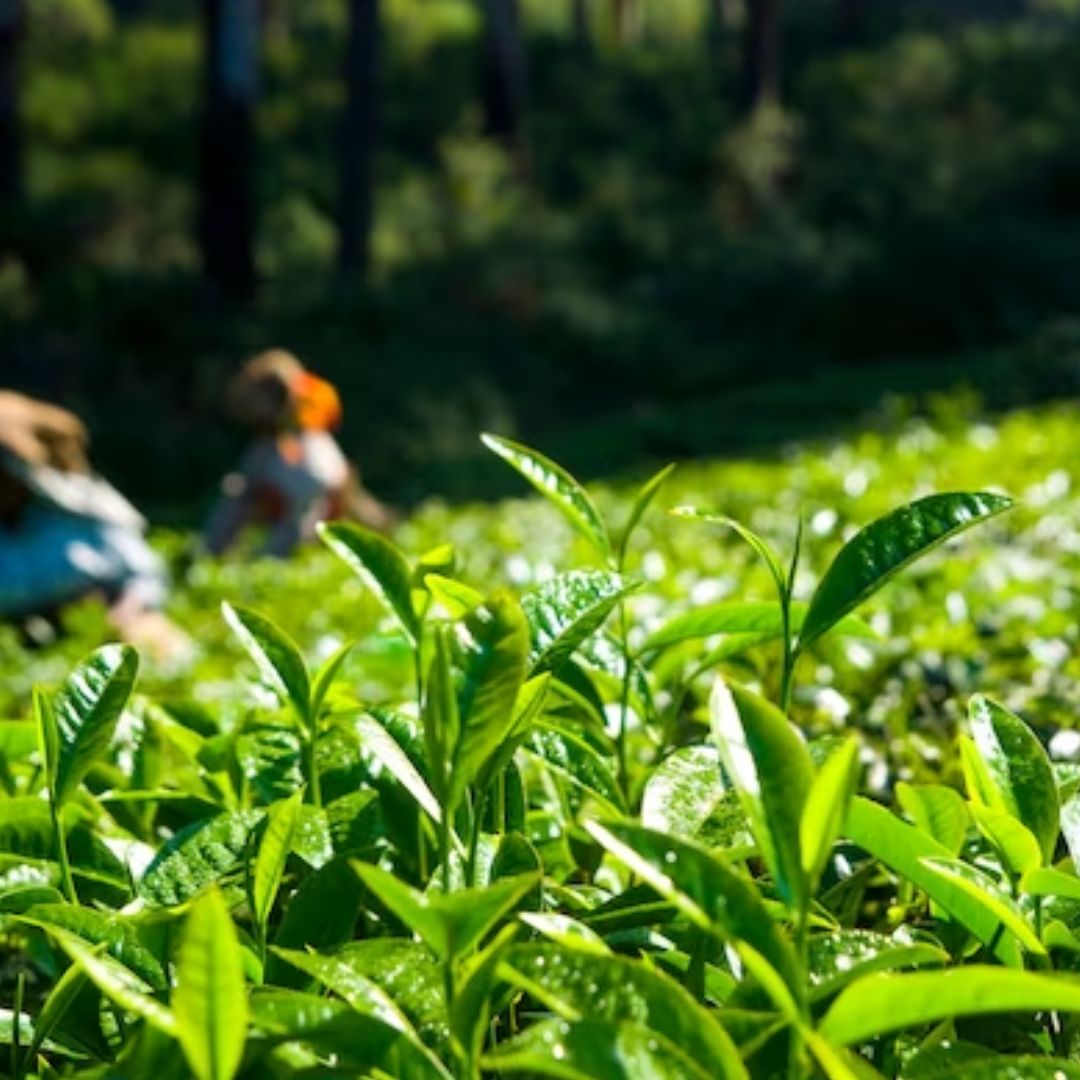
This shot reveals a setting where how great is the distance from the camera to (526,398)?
64.6ft

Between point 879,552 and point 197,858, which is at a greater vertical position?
point 879,552

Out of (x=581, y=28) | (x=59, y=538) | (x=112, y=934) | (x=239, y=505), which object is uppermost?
(x=112, y=934)

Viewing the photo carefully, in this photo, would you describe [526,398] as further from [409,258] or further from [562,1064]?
[562,1064]

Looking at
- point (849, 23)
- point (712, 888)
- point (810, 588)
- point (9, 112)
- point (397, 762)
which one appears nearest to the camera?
point (712, 888)

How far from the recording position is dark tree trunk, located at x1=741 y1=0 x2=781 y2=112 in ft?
87.3

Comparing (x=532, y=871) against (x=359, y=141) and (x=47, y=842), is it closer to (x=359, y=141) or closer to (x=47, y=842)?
(x=47, y=842)

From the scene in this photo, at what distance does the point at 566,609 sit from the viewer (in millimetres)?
1621

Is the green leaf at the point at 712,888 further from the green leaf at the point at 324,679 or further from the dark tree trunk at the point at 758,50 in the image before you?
the dark tree trunk at the point at 758,50

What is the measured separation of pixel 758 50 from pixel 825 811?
26.5m

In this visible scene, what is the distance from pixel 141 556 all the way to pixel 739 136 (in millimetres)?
20332

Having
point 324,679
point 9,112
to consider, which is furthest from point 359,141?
point 324,679

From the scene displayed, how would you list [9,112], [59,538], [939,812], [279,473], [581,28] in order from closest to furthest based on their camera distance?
[939,812]
[59,538]
[279,473]
[9,112]
[581,28]

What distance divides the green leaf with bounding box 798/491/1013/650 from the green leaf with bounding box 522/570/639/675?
5.8 inches

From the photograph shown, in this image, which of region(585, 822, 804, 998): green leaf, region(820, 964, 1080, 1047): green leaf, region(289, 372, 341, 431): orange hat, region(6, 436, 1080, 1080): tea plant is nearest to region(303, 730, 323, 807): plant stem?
region(6, 436, 1080, 1080): tea plant
